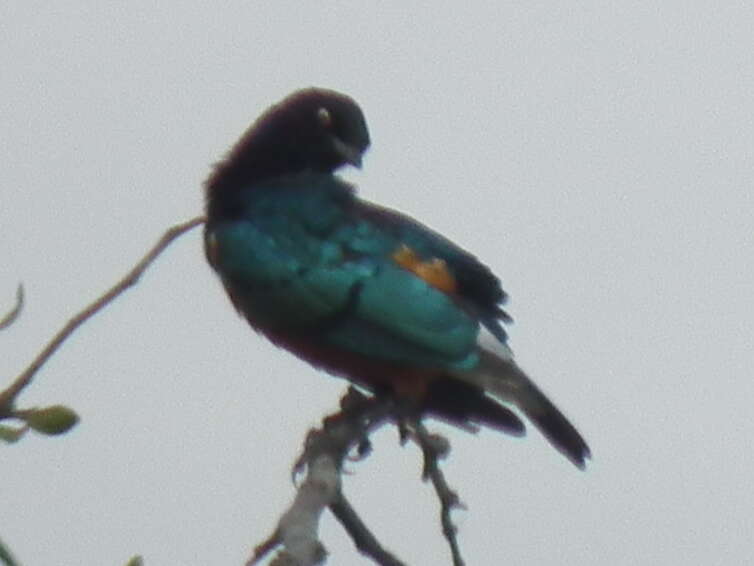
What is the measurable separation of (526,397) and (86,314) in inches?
121

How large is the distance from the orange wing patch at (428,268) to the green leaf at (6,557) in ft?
12.6

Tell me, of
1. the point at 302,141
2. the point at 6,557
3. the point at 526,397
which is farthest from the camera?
the point at 302,141

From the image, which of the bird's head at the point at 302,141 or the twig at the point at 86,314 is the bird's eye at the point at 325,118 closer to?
the bird's head at the point at 302,141

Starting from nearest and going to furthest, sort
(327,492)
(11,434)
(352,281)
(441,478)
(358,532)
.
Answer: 1. (11,434)
2. (327,492)
3. (358,532)
4. (441,478)
5. (352,281)

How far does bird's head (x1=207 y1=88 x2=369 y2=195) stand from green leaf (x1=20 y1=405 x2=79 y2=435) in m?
3.75

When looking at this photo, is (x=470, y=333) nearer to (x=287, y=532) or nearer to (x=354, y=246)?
(x=354, y=246)

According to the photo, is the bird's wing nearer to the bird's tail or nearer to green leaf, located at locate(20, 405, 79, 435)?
the bird's tail

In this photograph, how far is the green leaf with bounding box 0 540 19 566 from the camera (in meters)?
2.34

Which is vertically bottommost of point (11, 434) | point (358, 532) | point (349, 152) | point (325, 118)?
point (358, 532)

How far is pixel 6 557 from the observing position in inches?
93.5

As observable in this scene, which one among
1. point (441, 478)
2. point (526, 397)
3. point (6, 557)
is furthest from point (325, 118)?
point (6, 557)

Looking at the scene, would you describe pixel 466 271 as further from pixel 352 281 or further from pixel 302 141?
Result: pixel 302 141

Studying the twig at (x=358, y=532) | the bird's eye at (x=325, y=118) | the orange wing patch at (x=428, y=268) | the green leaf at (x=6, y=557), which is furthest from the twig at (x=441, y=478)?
the bird's eye at (x=325, y=118)

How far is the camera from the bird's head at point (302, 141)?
22.1 feet
